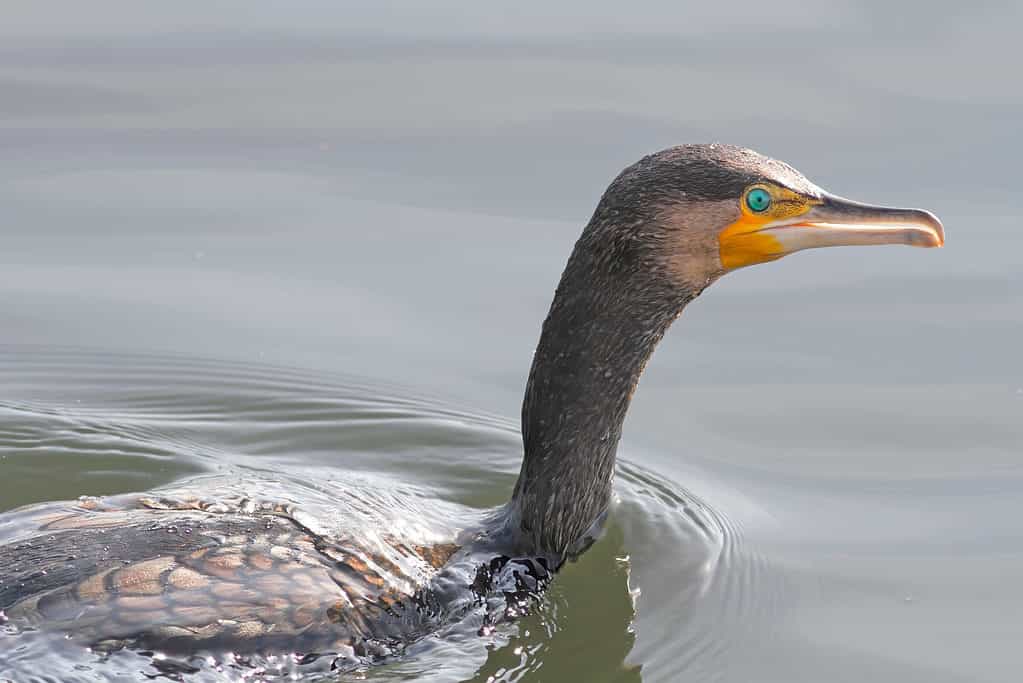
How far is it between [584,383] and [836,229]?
40.5 inches

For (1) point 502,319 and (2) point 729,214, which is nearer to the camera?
(2) point 729,214

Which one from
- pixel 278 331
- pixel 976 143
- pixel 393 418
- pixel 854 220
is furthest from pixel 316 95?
pixel 854 220

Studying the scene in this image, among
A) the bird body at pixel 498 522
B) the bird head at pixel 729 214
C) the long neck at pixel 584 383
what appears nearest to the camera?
the bird body at pixel 498 522

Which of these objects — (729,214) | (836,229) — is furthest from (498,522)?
(836,229)

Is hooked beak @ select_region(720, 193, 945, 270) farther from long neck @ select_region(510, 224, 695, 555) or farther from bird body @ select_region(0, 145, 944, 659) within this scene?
long neck @ select_region(510, 224, 695, 555)

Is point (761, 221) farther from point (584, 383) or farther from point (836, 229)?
point (584, 383)

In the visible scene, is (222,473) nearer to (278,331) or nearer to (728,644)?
(278,331)

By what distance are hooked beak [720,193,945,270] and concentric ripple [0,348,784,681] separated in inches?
54.2

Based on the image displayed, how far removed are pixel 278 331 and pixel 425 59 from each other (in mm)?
2336

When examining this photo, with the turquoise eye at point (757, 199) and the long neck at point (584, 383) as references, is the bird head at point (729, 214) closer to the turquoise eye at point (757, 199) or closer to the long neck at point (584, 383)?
the turquoise eye at point (757, 199)

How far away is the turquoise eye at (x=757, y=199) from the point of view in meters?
6.09

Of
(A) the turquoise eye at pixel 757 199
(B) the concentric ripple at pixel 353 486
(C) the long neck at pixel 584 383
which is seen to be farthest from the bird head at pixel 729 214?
(B) the concentric ripple at pixel 353 486

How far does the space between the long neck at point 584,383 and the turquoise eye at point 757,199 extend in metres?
0.38

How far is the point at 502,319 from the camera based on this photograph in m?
Result: 8.30
